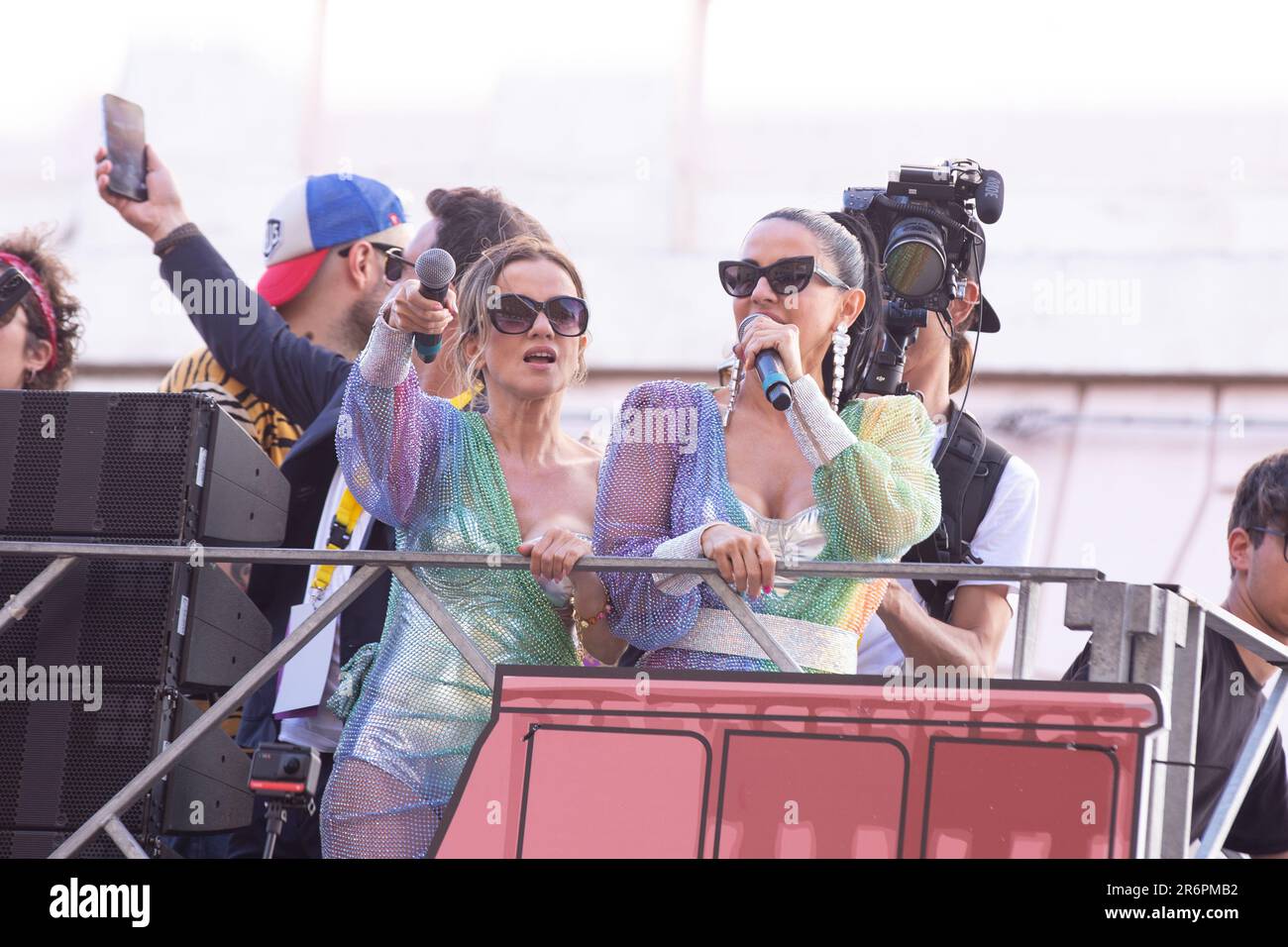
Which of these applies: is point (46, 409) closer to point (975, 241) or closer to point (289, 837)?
point (289, 837)

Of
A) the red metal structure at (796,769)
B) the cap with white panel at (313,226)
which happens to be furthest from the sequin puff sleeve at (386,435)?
the cap with white panel at (313,226)

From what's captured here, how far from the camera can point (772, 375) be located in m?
2.96

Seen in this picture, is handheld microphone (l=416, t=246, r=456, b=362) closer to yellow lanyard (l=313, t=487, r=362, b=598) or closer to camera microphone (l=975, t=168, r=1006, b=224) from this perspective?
yellow lanyard (l=313, t=487, r=362, b=598)

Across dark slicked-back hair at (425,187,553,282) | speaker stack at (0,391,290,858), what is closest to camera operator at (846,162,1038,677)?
dark slicked-back hair at (425,187,553,282)

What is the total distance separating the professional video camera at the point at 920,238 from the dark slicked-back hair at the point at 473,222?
813mm

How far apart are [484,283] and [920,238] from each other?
0.92 meters

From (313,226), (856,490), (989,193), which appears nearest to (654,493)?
(856,490)

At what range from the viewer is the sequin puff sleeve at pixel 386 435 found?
3150 mm

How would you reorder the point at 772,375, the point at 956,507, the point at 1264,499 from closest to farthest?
1. the point at 772,375
2. the point at 956,507
3. the point at 1264,499

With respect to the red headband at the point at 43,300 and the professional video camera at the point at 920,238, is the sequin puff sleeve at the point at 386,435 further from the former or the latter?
the red headband at the point at 43,300

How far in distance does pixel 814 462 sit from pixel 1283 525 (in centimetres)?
130

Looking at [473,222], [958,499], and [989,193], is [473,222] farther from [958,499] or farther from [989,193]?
[958,499]

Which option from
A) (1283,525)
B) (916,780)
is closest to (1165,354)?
(1283,525)

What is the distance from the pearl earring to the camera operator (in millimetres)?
269
